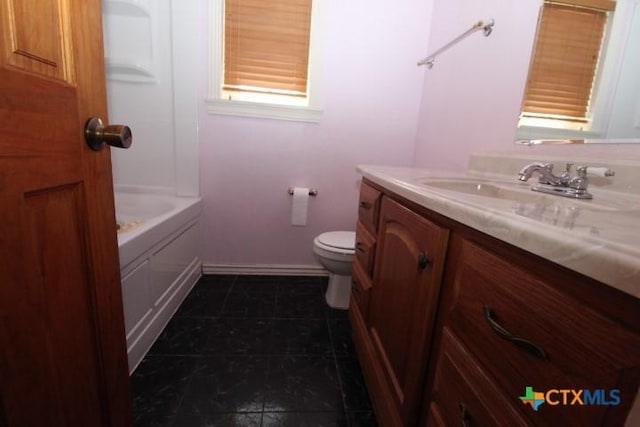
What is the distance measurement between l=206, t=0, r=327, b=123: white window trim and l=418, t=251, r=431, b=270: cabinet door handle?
1.48 metres

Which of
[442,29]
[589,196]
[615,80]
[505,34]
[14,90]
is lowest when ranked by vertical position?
[589,196]

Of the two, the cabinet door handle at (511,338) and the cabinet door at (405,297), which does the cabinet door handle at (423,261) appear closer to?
the cabinet door at (405,297)

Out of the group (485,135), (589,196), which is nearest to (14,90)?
(589,196)

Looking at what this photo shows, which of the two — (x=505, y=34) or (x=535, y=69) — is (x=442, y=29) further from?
(x=535, y=69)

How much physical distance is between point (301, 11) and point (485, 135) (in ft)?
4.50

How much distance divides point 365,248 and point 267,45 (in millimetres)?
1493

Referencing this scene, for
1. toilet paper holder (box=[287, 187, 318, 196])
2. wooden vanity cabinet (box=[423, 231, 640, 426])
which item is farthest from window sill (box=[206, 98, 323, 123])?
wooden vanity cabinet (box=[423, 231, 640, 426])

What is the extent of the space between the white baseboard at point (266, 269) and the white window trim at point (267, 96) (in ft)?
3.51

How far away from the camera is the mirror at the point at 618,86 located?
780mm

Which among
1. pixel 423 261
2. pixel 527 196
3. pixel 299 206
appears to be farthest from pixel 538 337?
pixel 299 206

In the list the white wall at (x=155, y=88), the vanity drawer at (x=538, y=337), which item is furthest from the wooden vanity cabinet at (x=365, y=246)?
the white wall at (x=155, y=88)

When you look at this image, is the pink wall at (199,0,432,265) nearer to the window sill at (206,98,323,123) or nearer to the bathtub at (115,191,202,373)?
the window sill at (206,98,323,123)

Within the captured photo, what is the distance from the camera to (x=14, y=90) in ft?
1.24

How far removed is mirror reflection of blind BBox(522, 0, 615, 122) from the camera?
89cm
